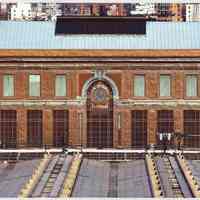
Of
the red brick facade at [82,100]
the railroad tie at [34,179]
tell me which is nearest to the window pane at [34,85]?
the red brick facade at [82,100]

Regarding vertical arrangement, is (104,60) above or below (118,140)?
above

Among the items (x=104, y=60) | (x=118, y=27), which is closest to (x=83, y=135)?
(x=104, y=60)

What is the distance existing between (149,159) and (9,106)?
13636mm

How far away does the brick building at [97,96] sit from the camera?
49.2 m

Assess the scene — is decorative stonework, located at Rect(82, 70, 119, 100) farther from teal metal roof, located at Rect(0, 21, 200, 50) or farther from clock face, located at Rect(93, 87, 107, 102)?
teal metal roof, located at Rect(0, 21, 200, 50)

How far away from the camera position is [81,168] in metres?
41.1

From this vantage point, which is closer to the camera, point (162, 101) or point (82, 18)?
point (162, 101)

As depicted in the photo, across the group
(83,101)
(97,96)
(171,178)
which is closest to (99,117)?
(97,96)

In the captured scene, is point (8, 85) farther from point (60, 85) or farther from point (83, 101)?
point (83, 101)

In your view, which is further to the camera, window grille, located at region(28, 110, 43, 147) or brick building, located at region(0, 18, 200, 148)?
window grille, located at region(28, 110, 43, 147)

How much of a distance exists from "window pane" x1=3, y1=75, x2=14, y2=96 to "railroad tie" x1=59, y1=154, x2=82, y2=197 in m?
8.92

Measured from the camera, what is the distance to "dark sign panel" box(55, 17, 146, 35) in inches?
2071

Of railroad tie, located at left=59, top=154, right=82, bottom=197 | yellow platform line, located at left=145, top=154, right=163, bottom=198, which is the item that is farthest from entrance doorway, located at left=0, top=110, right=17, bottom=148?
yellow platform line, located at left=145, top=154, right=163, bottom=198

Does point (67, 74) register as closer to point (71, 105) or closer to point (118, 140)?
point (71, 105)
